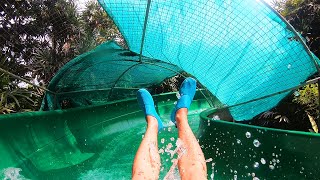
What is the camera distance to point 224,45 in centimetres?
350

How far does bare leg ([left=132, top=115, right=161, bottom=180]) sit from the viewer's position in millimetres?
1889

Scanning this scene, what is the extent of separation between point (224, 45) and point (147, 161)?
1.88 m

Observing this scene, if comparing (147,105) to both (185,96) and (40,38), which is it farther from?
(40,38)

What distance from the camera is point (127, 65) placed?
227 inches

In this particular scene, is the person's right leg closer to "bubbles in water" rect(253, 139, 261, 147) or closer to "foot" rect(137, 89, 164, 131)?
"foot" rect(137, 89, 164, 131)

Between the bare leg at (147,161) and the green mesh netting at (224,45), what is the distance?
143 cm

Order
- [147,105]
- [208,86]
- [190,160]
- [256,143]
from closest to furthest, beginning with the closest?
[190,160] → [256,143] → [147,105] → [208,86]

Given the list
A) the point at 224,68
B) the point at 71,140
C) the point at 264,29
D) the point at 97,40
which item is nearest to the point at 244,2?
the point at 264,29

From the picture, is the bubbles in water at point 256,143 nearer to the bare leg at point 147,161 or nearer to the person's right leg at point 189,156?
the person's right leg at point 189,156

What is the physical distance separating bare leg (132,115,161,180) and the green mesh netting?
4.68ft

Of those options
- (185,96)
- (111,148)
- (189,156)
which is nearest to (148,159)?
(189,156)

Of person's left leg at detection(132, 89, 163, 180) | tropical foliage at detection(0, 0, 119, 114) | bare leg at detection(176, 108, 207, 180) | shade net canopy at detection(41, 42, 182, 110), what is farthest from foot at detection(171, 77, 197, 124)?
tropical foliage at detection(0, 0, 119, 114)

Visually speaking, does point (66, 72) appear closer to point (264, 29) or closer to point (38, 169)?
point (38, 169)

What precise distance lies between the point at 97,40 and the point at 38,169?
23.7 feet
